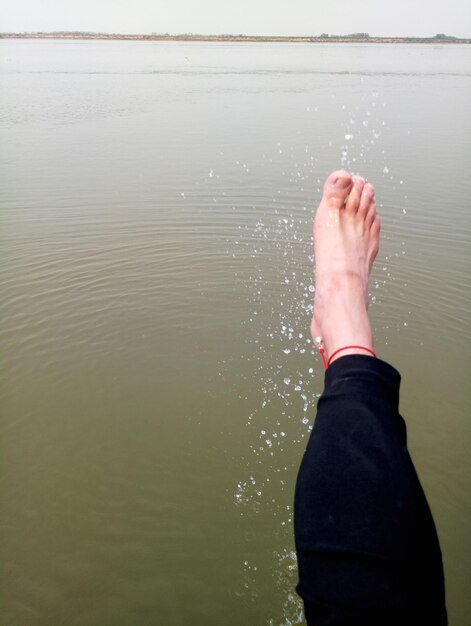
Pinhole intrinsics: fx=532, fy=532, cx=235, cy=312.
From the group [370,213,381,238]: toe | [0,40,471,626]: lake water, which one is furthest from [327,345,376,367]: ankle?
[370,213,381,238]: toe

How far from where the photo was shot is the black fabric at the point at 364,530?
1065 mm

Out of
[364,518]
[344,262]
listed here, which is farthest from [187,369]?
[364,518]

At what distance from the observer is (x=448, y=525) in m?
2.36

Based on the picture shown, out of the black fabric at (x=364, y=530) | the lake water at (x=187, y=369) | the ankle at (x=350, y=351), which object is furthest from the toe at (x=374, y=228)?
the black fabric at (x=364, y=530)

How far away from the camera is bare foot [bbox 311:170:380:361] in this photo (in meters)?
1.93

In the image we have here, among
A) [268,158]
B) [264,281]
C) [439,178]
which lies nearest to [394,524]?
[264,281]

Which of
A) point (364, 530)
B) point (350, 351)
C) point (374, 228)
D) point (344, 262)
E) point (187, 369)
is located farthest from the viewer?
point (187, 369)

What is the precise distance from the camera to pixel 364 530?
1127 millimetres

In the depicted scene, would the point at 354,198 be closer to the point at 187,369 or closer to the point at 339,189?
the point at 339,189

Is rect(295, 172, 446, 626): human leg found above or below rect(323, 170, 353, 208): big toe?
below

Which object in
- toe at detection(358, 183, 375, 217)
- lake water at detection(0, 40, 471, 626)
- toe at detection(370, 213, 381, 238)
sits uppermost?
toe at detection(358, 183, 375, 217)

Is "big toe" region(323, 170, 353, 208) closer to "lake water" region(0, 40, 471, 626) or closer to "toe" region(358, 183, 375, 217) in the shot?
"toe" region(358, 183, 375, 217)

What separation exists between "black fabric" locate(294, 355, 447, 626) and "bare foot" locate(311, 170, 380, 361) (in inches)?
18.6

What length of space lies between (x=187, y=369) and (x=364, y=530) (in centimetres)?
232
